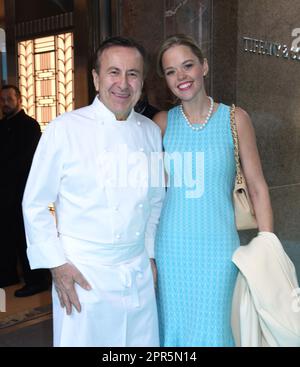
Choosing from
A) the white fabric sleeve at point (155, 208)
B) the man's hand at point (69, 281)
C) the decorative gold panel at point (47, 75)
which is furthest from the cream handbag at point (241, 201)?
the decorative gold panel at point (47, 75)

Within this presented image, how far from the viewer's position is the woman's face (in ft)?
6.20

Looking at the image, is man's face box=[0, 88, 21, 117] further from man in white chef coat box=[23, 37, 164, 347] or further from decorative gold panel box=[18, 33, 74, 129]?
man in white chef coat box=[23, 37, 164, 347]

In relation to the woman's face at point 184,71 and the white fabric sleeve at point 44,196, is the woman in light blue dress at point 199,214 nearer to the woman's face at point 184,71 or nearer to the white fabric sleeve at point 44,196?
the woman's face at point 184,71

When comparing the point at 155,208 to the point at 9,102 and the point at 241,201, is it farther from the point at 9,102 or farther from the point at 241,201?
the point at 9,102

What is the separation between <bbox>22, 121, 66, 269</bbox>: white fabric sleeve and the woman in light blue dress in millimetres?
484

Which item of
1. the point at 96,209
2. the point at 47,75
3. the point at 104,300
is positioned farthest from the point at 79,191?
the point at 47,75

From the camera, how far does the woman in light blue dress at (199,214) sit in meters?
1.88

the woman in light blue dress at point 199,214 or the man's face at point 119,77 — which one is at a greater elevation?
the man's face at point 119,77

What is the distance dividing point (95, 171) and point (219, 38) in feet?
5.87

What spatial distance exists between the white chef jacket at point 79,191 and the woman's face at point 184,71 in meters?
0.32

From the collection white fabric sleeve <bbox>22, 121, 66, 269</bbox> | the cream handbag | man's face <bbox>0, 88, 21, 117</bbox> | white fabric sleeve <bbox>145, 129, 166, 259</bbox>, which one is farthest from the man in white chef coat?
man's face <bbox>0, 88, 21, 117</bbox>

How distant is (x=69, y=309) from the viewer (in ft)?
5.61

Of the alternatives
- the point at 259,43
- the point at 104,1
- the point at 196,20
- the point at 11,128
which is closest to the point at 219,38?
the point at 196,20
